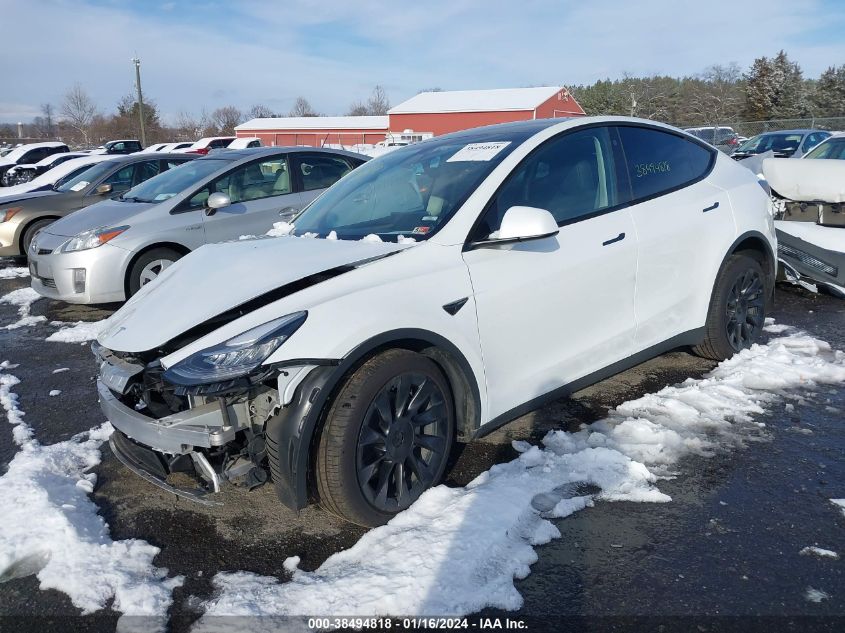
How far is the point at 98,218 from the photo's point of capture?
7.25 m

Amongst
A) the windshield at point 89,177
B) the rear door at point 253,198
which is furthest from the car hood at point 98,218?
the windshield at point 89,177

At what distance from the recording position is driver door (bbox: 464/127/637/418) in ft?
10.8

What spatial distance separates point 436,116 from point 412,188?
56654 mm

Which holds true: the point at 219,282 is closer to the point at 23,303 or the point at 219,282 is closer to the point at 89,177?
the point at 23,303

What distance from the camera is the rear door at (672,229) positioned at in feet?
13.3

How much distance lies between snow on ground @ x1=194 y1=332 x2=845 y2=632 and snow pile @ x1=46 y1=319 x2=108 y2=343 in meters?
4.38

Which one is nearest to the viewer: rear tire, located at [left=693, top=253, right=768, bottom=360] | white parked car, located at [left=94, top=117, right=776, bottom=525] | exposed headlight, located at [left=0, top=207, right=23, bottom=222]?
white parked car, located at [left=94, top=117, right=776, bottom=525]

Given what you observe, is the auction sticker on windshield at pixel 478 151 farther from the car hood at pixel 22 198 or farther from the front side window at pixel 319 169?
the car hood at pixel 22 198

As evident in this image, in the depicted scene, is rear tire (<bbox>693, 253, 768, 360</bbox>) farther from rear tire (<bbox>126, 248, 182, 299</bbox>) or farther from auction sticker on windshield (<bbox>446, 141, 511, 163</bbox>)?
rear tire (<bbox>126, 248, 182, 299</bbox>)

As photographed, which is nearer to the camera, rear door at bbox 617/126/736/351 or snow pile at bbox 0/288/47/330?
rear door at bbox 617/126/736/351

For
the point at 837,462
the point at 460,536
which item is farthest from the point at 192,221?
the point at 837,462

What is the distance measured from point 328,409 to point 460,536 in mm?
743

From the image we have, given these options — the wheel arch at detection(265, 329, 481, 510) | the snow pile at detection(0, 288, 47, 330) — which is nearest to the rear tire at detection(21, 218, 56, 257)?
the snow pile at detection(0, 288, 47, 330)

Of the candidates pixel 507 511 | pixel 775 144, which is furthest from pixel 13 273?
pixel 775 144
